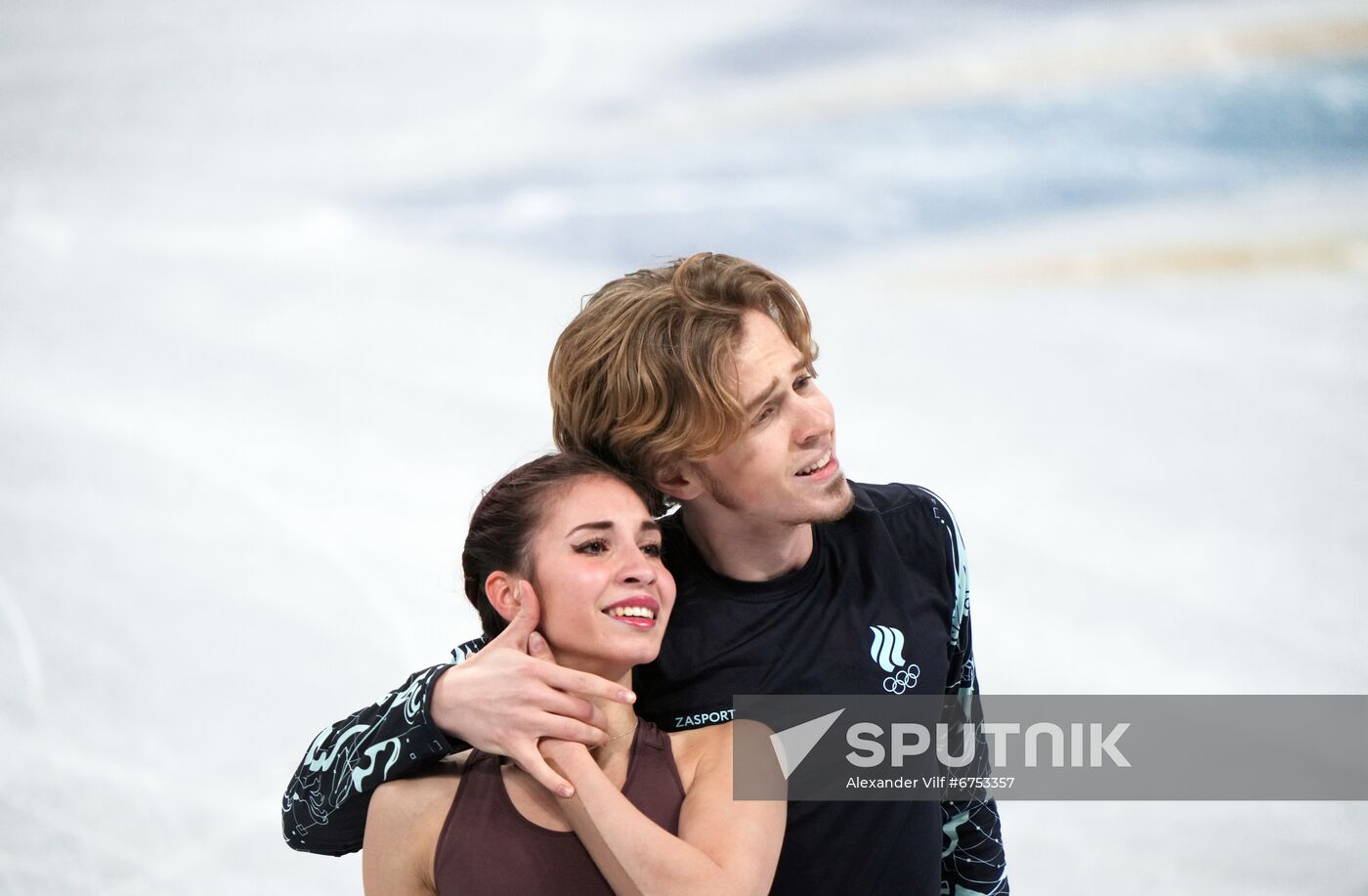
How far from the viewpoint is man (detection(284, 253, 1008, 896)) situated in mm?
2262

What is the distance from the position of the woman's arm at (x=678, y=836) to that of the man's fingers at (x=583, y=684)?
0.08 meters

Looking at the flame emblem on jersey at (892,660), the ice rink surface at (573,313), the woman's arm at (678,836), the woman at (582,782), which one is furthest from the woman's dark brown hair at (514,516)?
the ice rink surface at (573,313)

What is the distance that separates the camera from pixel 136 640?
4.37 metres

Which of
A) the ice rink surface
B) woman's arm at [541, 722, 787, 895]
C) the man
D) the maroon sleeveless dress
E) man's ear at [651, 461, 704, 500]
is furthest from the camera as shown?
the ice rink surface

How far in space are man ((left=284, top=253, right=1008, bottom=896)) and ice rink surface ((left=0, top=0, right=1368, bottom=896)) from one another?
1449 mm

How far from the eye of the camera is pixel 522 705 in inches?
77.6

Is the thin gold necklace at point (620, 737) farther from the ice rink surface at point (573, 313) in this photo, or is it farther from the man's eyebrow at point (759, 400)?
the ice rink surface at point (573, 313)

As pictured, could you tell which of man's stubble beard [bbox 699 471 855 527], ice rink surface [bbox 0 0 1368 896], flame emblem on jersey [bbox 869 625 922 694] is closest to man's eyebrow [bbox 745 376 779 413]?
man's stubble beard [bbox 699 471 855 527]

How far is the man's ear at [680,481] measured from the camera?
2373 millimetres

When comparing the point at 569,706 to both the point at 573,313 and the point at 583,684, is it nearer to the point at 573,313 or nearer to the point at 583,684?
the point at 583,684

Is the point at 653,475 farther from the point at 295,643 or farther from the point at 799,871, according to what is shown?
the point at 295,643

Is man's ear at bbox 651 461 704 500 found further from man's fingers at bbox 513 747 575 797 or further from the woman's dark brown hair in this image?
man's fingers at bbox 513 747 575 797

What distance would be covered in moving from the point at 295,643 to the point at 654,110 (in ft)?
9.73

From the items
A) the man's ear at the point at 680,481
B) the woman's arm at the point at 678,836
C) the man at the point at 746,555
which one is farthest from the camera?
the man's ear at the point at 680,481
